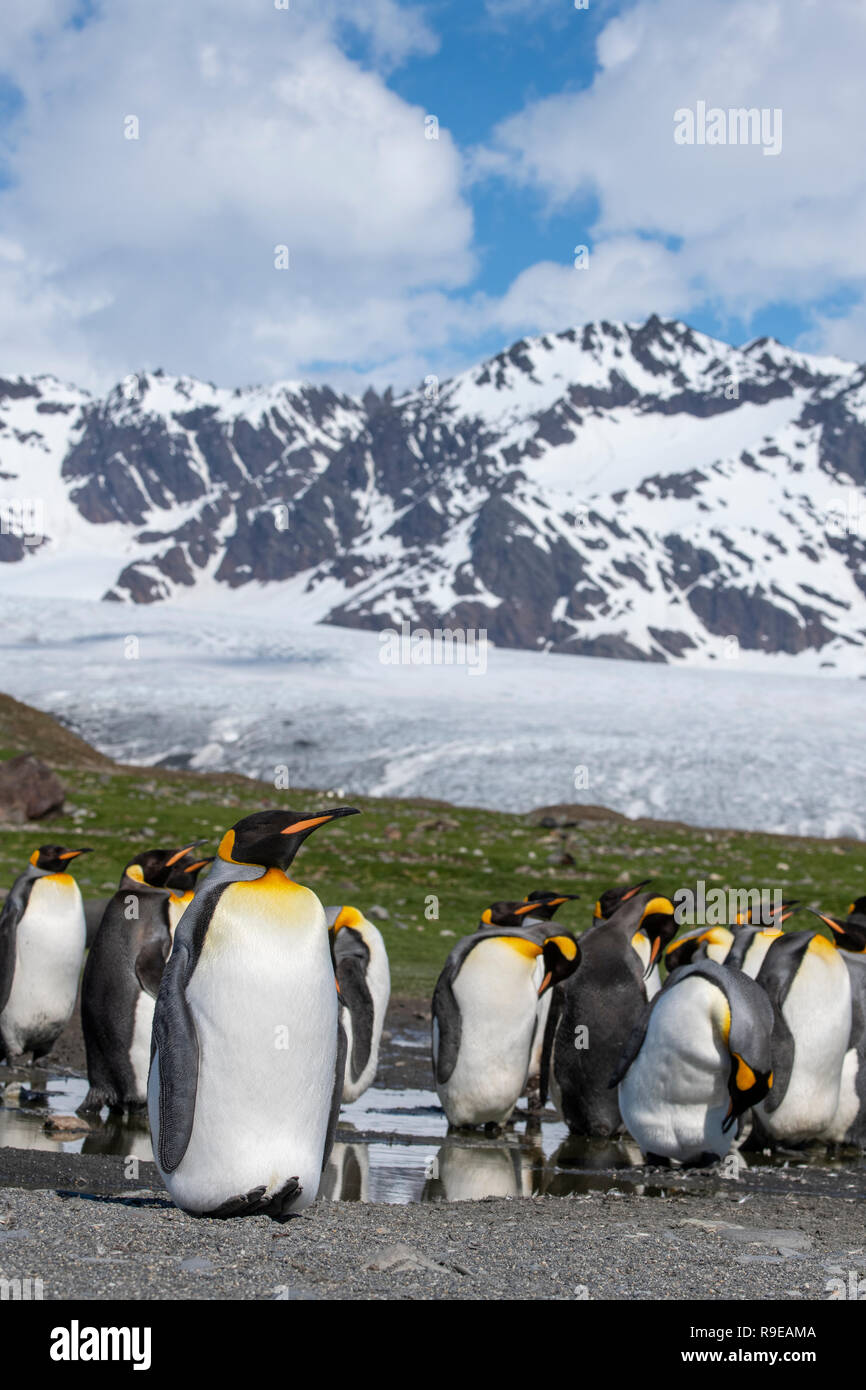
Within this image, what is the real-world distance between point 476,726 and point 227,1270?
34402 mm

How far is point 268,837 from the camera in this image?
15.2 feet

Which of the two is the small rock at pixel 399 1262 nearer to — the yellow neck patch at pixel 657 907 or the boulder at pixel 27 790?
the yellow neck patch at pixel 657 907

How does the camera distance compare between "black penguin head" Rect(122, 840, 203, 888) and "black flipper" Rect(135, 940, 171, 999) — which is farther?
"black penguin head" Rect(122, 840, 203, 888)

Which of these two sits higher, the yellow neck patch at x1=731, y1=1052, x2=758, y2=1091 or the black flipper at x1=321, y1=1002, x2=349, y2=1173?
the black flipper at x1=321, y1=1002, x2=349, y2=1173

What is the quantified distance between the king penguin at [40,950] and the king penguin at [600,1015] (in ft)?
10.7

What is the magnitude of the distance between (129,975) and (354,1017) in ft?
4.27

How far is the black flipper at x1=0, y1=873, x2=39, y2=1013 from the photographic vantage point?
8.90 metres

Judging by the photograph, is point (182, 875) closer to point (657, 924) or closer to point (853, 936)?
point (657, 924)

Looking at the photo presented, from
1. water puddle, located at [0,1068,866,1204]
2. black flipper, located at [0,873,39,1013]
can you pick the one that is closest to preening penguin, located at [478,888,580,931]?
water puddle, located at [0,1068,866,1204]

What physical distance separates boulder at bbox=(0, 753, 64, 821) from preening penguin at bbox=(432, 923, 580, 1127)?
47.3ft

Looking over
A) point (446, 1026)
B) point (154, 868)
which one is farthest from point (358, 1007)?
point (154, 868)

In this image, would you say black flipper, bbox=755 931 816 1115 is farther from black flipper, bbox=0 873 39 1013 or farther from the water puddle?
black flipper, bbox=0 873 39 1013
